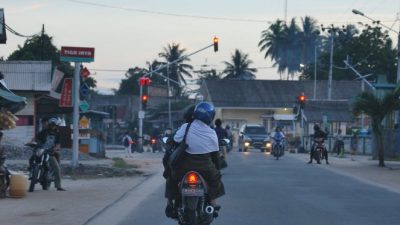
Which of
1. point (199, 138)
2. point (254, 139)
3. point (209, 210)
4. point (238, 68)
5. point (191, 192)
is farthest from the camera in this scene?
point (238, 68)

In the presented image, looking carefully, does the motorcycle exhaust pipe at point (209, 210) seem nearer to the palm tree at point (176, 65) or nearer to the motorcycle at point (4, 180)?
the motorcycle at point (4, 180)

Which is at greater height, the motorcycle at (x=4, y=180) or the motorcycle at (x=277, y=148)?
the motorcycle at (x=277, y=148)

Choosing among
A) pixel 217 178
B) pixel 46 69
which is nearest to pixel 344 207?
pixel 217 178

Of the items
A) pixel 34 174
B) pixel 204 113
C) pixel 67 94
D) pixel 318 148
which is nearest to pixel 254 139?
pixel 318 148

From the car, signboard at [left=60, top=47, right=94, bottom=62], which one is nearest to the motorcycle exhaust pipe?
signboard at [left=60, top=47, right=94, bottom=62]

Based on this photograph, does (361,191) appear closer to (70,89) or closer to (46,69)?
(70,89)

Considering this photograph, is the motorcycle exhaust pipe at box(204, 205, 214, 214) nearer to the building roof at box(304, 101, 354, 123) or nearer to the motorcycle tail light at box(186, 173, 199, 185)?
the motorcycle tail light at box(186, 173, 199, 185)

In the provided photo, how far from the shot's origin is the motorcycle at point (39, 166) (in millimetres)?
19203

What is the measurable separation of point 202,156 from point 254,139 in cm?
4745

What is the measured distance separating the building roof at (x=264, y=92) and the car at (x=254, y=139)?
3004cm

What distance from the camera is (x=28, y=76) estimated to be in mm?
39312

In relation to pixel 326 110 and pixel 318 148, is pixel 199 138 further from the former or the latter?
pixel 326 110

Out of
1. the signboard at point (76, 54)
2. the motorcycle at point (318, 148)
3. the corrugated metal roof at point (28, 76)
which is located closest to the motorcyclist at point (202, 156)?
the signboard at point (76, 54)

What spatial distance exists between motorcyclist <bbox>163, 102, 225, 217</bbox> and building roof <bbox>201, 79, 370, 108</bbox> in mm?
77821
